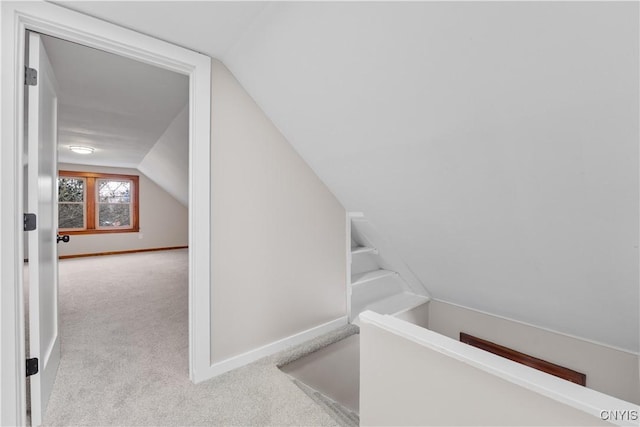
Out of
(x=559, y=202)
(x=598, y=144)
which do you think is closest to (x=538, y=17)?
(x=598, y=144)

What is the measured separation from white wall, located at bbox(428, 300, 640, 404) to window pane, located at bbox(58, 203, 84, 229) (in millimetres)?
6657

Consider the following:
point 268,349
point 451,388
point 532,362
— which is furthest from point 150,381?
point 532,362

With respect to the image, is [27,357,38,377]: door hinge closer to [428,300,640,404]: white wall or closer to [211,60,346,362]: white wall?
[211,60,346,362]: white wall

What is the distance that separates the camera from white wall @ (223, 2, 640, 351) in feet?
2.91

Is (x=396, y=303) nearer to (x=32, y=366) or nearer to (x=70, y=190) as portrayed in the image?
(x=32, y=366)

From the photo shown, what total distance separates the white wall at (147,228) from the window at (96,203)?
0.36 feet

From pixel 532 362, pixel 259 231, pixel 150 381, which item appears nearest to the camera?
pixel 150 381

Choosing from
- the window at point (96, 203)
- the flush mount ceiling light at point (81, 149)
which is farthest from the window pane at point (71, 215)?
the flush mount ceiling light at point (81, 149)

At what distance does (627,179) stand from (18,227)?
2.35 meters

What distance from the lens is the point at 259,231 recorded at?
74.9 inches

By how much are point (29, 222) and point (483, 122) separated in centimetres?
199

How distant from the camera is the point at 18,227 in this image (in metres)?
1.17

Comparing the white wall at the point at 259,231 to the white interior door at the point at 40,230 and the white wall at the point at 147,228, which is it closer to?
the white interior door at the point at 40,230

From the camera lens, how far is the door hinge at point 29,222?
1230 millimetres
